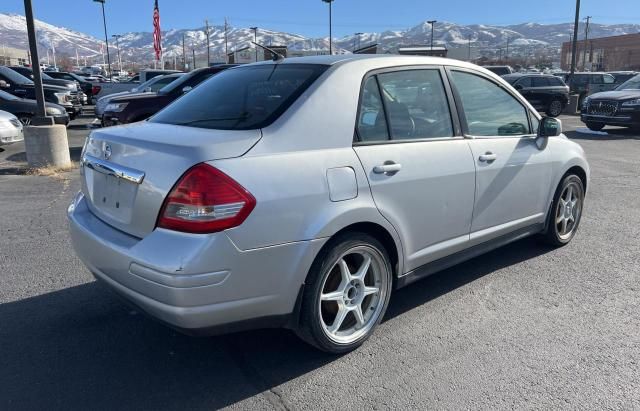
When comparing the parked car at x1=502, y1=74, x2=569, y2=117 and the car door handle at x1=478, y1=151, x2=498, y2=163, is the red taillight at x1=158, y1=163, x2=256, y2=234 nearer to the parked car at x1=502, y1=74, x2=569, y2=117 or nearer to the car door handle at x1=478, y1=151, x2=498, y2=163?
the car door handle at x1=478, y1=151, x2=498, y2=163

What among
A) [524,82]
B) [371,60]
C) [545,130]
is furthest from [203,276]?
[524,82]

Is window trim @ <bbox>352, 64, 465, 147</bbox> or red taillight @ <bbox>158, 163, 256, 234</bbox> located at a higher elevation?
window trim @ <bbox>352, 64, 465, 147</bbox>

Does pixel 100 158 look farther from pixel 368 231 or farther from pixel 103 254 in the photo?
pixel 368 231

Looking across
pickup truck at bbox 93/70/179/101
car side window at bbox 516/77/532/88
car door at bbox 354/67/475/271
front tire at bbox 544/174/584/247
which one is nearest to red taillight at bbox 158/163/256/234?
car door at bbox 354/67/475/271

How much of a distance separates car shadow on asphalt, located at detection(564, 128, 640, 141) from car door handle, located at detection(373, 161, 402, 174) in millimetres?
12992

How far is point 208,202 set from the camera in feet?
7.86

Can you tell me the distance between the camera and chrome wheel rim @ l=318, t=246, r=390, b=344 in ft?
9.72

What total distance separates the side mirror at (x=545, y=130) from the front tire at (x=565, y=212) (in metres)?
0.56

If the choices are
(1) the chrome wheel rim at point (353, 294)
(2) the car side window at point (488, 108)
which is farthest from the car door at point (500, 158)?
(1) the chrome wheel rim at point (353, 294)

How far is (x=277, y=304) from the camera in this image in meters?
2.63

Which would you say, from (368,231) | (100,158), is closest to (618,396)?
(368,231)

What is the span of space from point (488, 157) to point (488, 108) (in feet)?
1.57

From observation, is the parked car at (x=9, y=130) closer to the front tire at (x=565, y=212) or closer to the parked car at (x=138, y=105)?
the parked car at (x=138, y=105)

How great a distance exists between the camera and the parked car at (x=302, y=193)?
8.01ft
